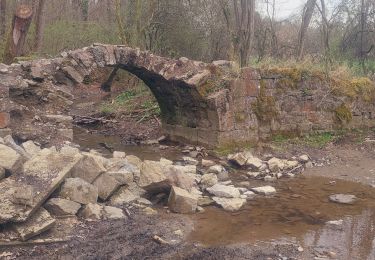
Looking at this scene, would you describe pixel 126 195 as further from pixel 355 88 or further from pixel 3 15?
pixel 3 15

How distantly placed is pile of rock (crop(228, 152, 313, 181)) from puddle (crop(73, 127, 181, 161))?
1.38 m

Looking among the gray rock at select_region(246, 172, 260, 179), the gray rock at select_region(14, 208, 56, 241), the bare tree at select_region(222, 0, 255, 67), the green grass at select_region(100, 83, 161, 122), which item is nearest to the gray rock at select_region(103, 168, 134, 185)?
the gray rock at select_region(14, 208, 56, 241)

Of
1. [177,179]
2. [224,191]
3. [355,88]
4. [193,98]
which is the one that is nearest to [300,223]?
[224,191]

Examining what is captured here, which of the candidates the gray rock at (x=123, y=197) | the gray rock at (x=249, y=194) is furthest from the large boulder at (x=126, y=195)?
the gray rock at (x=249, y=194)

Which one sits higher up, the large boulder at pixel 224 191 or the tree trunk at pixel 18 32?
the tree trunk at pixel 18 32

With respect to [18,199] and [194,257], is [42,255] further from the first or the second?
[194,257]

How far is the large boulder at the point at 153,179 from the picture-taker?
594 cm

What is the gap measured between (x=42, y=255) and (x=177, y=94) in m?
6.30

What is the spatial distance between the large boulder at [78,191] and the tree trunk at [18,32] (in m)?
5.45

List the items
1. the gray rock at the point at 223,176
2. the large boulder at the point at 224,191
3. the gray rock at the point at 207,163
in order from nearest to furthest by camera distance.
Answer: the large boulder at the point at 224,191
the gray rock at the point at 223,176
the gray rock at the point at 207,163

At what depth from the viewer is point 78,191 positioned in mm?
5191

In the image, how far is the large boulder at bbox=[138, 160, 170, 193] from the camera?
5.94 metres

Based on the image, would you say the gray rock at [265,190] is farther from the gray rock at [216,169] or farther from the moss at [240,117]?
the moss at [240,117]

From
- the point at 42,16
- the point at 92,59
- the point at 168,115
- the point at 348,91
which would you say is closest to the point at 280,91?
the point at 348,91
